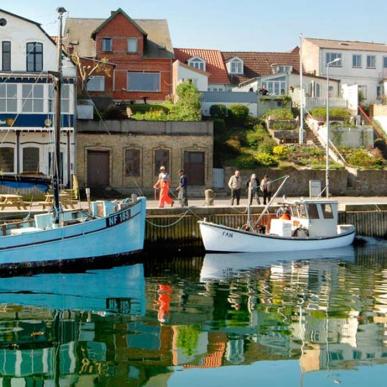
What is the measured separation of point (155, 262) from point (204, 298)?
24.5 feet

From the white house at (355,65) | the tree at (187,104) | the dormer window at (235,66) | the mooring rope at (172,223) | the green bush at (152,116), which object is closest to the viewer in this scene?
the mooring rope at (172,223)

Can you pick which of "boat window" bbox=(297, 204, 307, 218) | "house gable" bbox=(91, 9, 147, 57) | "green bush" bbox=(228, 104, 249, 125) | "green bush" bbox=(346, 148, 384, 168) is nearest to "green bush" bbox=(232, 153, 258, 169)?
"green bush" bbox=(346, 148, 384, 168)


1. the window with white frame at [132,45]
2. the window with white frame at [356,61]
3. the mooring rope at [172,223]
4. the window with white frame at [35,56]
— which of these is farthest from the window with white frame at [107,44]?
the window with white frame at [356,61]

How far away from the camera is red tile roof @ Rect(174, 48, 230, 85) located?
6131 cm

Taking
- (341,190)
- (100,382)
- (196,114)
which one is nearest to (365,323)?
(100,382)

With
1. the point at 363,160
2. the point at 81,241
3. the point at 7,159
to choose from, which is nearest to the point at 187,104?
the point at 363,160

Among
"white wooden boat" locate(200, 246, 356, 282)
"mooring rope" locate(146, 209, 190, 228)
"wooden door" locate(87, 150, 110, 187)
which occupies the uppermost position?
"wooden door" locate(87, 150, 110, 187)

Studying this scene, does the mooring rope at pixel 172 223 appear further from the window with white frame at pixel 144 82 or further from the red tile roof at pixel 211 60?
the red tile roof at pixel 211 60

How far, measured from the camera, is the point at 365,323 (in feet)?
60.8

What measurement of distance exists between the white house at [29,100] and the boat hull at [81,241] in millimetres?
11854

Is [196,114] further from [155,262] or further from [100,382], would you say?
[100,382]

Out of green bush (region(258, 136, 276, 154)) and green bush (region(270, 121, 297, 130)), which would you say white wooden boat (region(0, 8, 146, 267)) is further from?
green bush (region(270, 121, 297, 130))

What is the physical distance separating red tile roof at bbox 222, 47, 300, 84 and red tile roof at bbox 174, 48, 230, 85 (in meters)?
1.66

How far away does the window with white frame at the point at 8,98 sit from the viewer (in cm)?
3959
